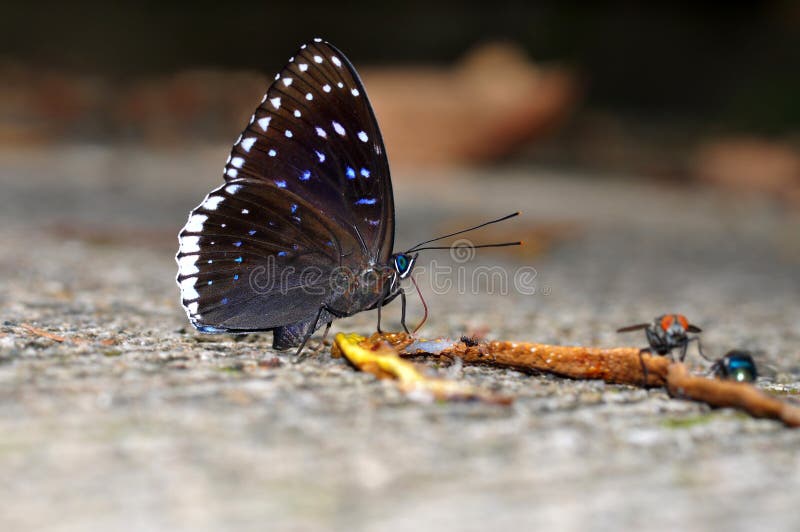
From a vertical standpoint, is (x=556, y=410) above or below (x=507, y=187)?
below

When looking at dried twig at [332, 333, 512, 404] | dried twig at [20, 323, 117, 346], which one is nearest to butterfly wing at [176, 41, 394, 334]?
dried twig at [20, 323, 117, 346]

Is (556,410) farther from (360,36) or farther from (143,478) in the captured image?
(360,36)

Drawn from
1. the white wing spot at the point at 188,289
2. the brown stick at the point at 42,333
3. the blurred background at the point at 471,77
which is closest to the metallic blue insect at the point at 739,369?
the white wing spot at the point at 188,289

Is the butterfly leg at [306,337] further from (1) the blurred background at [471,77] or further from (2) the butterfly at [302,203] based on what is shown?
(1) the blurred background at [471,77]

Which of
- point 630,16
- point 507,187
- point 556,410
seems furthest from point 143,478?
point 630,16

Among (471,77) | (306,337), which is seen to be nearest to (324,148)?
(306,337)

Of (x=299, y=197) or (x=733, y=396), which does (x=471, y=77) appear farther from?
(x=733, y=396)

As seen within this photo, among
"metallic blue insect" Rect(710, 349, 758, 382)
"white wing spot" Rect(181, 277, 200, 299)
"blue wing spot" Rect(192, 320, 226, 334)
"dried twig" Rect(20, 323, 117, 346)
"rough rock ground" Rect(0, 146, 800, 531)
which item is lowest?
"rough rock ground" Rect(0, 146, 800, 531)

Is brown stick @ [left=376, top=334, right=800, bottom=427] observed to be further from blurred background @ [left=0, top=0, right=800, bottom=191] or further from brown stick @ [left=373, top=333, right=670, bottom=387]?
blurred background @ [left=0, top=0, right=800, bottom=191]

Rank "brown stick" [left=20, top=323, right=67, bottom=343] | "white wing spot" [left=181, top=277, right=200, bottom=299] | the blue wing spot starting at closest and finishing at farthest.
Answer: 1. "brown stick" [left=20, top=323, right=67, bottom=343]
2. the blue wing spot
3. "white wing spot" [left=181, top=277, right=200, bottom=299]
